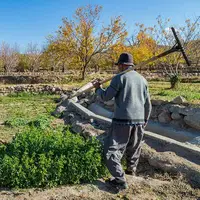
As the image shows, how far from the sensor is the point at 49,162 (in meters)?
3.38

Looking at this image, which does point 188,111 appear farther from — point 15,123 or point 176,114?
point 15,123

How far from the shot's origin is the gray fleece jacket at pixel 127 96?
3.49 meters

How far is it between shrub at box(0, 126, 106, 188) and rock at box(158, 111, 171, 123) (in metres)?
3.86

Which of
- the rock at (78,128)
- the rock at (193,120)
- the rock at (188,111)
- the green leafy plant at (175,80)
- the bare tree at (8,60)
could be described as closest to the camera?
A: the rock at (193,120)

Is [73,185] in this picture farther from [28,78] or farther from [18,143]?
[28,78]

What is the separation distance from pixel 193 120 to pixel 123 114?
3.37 meters

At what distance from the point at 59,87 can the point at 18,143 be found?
13.6 metres

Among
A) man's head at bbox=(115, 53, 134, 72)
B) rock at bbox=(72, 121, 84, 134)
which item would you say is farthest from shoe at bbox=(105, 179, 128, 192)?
rock at bbox=(72, 121, 84, 134)

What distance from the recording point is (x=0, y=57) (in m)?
42.1

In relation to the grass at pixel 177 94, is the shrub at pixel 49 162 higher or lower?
lower

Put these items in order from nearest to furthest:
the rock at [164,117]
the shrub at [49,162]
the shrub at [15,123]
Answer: the shrub at [49,162]
the rock at [164,117]
the shrub at [15,123]

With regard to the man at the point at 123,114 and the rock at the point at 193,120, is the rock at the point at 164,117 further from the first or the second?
the man at the point at 123,114

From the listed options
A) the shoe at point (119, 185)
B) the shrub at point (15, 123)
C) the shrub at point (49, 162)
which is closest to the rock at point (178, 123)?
the shrub at point (49, 162)

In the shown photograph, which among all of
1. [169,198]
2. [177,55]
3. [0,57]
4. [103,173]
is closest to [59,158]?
[103,173]
